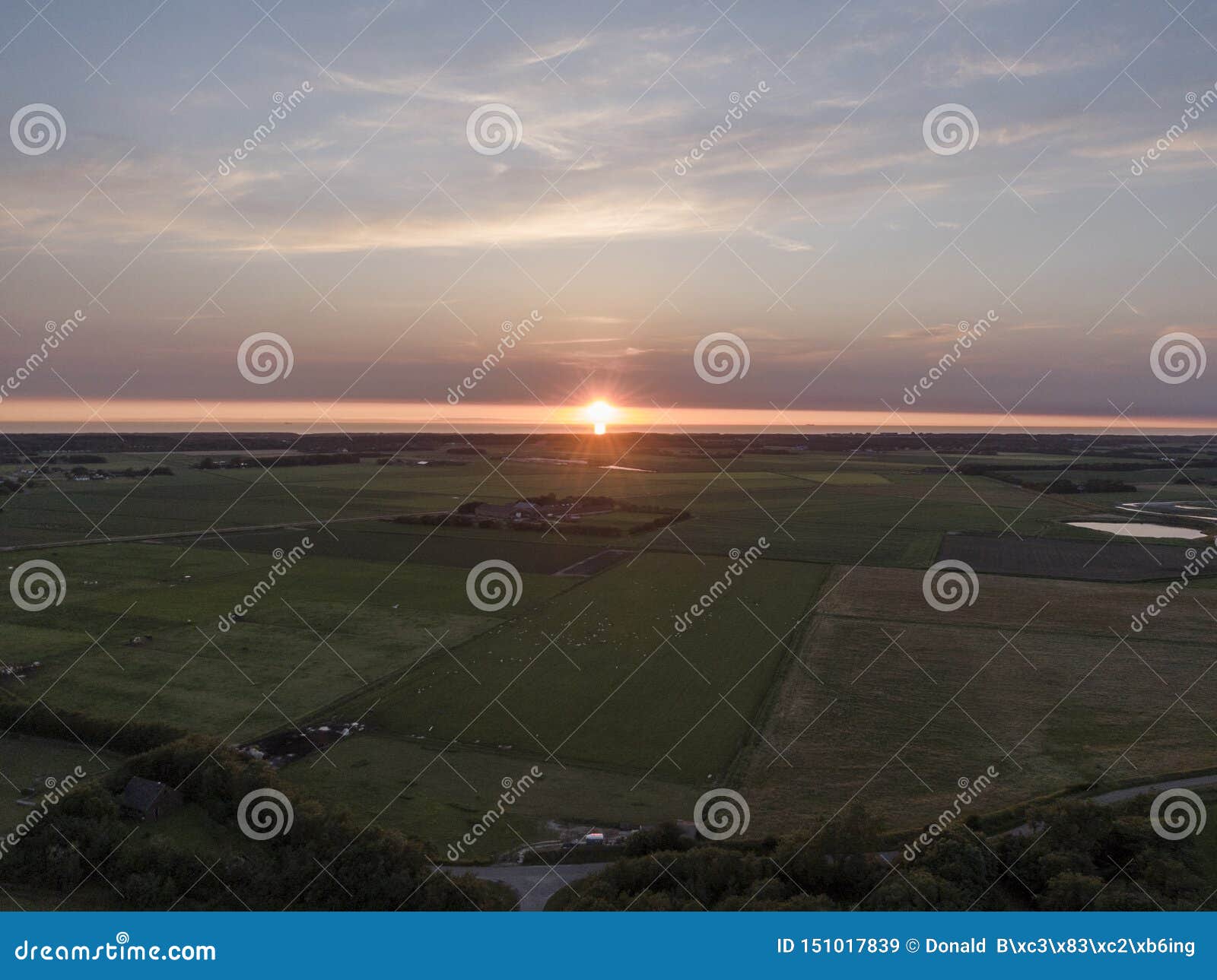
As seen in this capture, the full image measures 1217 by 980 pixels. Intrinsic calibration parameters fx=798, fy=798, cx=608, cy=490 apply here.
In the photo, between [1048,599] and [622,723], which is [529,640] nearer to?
[622,723]
